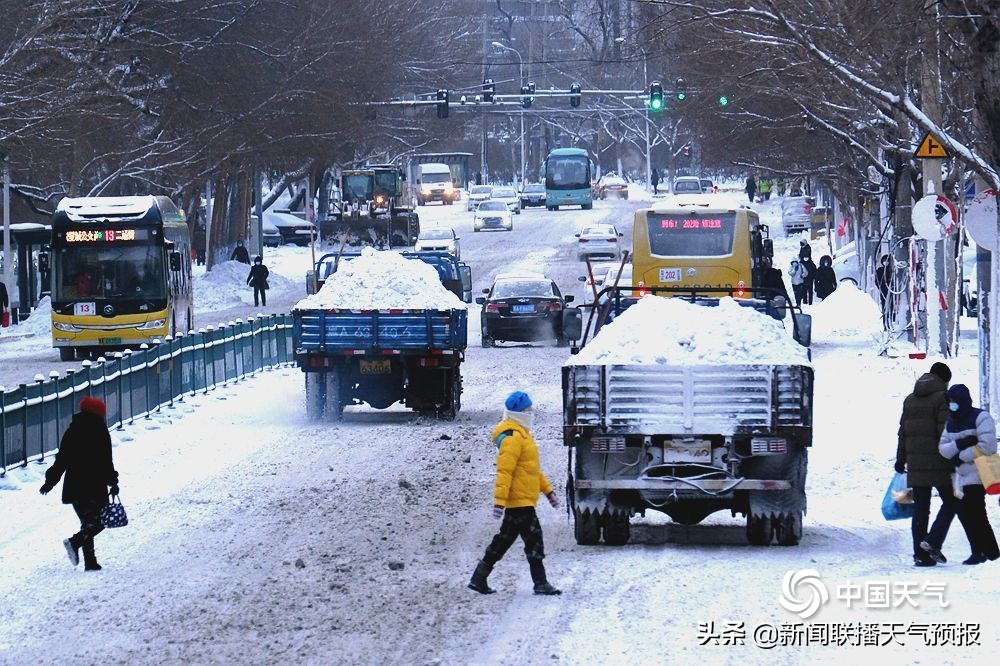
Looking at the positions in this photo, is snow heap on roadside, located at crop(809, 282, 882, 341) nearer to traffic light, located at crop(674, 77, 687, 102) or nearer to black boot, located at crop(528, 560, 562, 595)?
traffic light, located at crop(674, 77, 687, 102)

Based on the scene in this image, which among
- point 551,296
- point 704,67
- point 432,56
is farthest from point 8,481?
point 432,56

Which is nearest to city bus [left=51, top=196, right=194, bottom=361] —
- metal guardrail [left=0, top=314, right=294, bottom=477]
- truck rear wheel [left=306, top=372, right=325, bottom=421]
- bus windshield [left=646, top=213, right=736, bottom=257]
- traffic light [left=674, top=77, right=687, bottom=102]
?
metal guardrail [left=0, top=314, right=294, bottom=477]

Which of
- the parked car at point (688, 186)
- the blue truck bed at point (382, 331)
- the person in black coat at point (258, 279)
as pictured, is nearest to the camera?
the blue truck bed at point (382, 331)

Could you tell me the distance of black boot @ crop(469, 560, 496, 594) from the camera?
1152 centimetres

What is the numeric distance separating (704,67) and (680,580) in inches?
1227

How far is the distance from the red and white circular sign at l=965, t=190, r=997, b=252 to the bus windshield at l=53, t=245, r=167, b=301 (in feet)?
69.2

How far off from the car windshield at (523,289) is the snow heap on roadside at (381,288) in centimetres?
1401

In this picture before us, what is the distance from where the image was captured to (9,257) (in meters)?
46.5

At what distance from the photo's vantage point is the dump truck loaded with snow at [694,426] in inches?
518

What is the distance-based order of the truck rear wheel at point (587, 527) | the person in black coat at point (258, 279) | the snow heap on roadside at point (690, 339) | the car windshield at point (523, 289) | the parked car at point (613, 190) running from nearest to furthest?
1. the snow heap on roadside at point (690, 339)
2. the truck rear wheel at point (587, 527)
3. the car windshield at point (523, 289)
4. the person in black coat at point (258, 279)
5. the parked car at point (613, 190)

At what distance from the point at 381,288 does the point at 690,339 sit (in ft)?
35.4

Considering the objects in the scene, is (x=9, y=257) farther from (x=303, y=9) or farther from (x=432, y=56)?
(x=432, y=56)

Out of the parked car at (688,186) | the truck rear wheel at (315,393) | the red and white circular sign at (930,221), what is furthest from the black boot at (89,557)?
the parked car at (688,186)

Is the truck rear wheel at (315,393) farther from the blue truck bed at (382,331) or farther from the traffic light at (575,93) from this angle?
the traffic light at (575,93)
